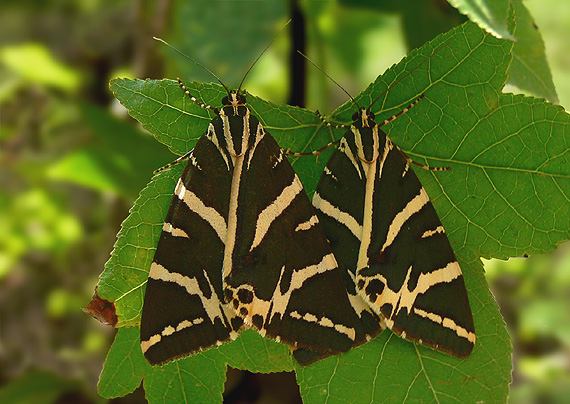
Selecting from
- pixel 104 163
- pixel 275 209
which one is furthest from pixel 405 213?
pixel 104 163

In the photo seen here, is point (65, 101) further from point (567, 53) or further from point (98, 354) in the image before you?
point (567, 53)

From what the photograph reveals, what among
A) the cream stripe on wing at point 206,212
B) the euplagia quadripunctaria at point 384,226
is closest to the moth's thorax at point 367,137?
the euplagia quadripunctaria at point 384,226

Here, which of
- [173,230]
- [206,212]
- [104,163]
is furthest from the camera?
[104,163]

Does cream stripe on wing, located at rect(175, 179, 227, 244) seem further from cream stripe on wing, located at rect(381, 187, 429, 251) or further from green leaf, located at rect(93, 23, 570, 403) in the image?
cream stripe on wing, located at rect(381, 187, 429, 251)

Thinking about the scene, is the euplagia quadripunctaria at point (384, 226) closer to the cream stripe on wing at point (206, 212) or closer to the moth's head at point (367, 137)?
the moth's head at point (367, 137)

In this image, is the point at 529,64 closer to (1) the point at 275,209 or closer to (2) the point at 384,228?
(2) the point at 384,228

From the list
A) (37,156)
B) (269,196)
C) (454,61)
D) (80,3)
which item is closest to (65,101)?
(37,156)
